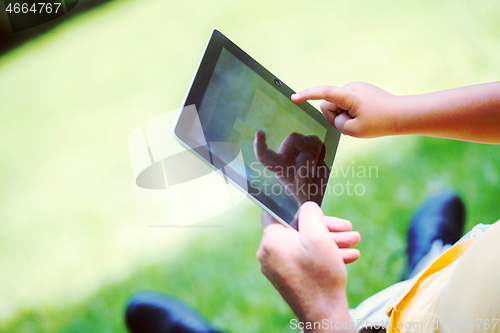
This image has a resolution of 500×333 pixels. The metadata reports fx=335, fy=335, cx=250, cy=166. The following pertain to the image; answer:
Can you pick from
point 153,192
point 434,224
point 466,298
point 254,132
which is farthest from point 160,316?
point 434,224

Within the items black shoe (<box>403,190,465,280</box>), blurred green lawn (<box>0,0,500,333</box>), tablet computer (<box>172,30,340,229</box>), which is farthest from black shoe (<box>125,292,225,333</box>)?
black shoe (<box>403,190,465,280</box>)

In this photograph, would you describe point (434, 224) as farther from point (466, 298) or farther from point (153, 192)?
point (153, 192)

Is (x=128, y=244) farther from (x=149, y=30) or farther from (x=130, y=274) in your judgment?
(x=149, y=30)

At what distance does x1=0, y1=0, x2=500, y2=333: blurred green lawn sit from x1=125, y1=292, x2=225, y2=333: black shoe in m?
0.02

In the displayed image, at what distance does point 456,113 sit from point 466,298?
268mm

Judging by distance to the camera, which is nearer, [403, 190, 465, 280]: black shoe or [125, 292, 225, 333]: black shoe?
[125, 292, 225, 333]: black shoe

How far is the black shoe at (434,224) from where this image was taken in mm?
960

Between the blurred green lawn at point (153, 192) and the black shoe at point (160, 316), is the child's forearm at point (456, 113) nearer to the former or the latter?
the blurred green lawn at point (153, 192)

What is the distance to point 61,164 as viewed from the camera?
89 centimetres

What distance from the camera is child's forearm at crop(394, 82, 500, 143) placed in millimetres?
485

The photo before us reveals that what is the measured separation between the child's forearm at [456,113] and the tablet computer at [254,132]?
15 cm

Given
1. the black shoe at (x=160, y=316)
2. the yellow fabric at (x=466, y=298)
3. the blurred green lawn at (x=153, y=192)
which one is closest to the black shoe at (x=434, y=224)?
the blurred green lawn at (x=153, y=192)

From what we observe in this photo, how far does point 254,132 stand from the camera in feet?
2.03

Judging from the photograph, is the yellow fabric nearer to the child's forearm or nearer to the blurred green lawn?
the child's forearm
